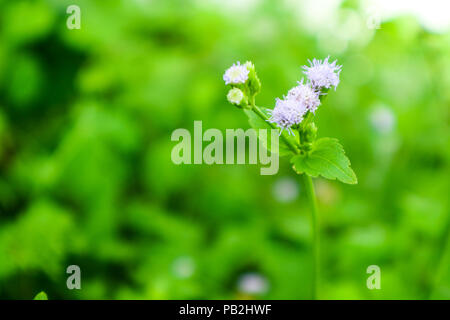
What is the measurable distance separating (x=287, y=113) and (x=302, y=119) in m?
0.04

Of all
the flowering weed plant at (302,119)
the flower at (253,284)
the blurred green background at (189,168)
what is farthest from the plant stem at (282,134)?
the flower at (253,284)

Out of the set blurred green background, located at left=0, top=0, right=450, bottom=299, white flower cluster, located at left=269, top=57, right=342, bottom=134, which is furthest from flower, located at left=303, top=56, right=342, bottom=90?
blurred green background, located at left=0, top=0, right=450, bottom=299

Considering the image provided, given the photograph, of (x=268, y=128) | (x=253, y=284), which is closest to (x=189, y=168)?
(x=253, y=284)

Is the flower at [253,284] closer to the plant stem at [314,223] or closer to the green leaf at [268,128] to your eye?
the plant stem at [314,223]

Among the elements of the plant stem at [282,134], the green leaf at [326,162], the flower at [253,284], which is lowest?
the flower at [253,284]

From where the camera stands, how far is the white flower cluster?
1.00 meters

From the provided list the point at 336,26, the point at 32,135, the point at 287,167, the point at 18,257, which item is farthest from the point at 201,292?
the point at 336,26

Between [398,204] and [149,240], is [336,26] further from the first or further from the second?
[149,240]

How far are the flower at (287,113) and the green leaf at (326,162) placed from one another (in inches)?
3.8

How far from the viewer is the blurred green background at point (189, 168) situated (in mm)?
1775

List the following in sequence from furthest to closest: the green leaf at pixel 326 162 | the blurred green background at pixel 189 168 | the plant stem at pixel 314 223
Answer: the blurred green background at pixel 189 168, the plant stem at pixel 314 223, the green leaf at pixel 326 162

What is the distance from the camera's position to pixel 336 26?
2.60 metres

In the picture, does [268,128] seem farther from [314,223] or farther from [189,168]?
[189,168]

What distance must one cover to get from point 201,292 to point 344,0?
5.36 ft
